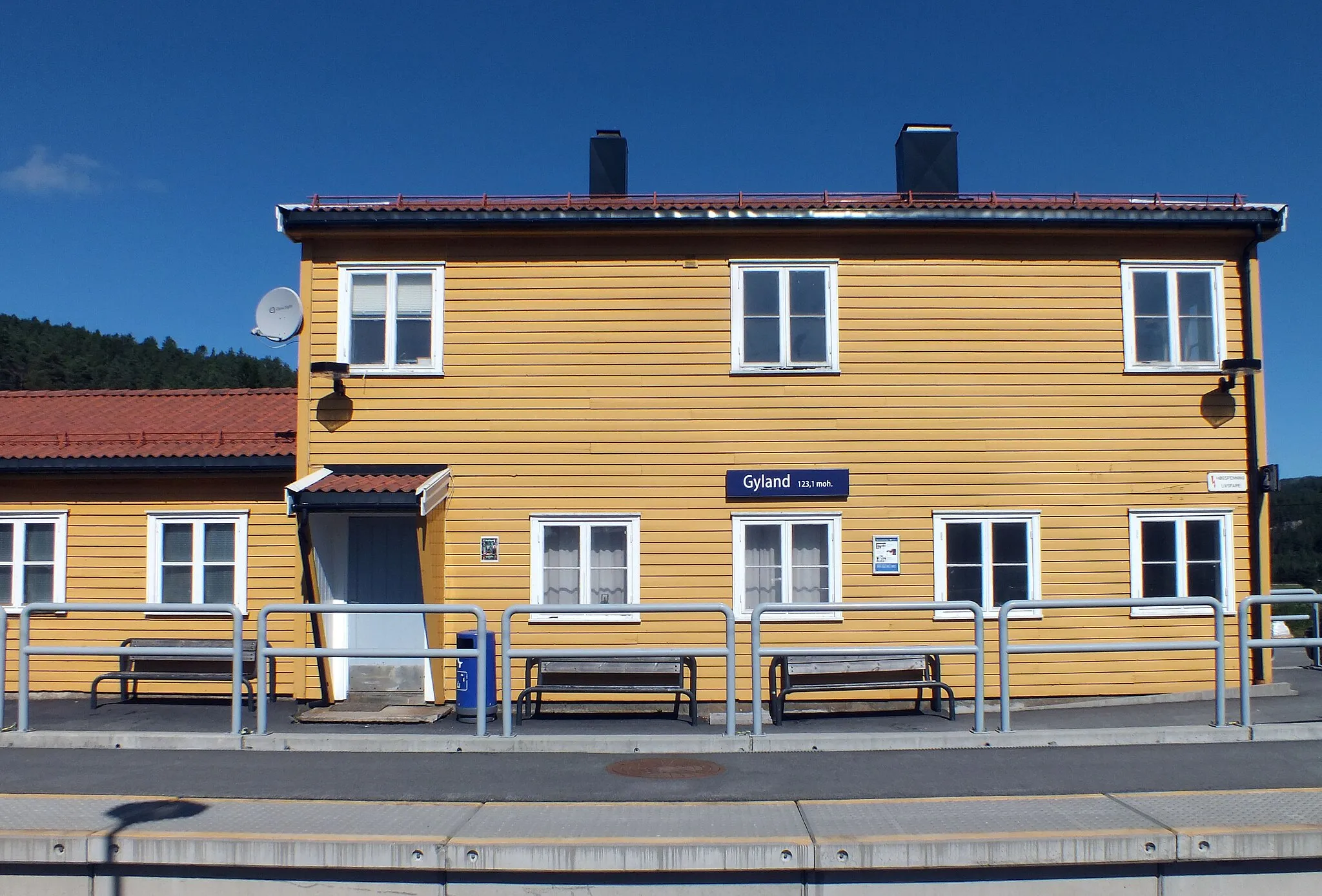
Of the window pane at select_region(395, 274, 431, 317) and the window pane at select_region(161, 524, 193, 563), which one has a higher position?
the window pane at select_region(395, 274, 431, 317)

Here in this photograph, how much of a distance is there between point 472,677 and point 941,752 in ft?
14.8

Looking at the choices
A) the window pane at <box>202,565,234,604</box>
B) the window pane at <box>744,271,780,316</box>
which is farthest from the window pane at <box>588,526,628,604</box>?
the window pane at <box>202,565,234,604</box>

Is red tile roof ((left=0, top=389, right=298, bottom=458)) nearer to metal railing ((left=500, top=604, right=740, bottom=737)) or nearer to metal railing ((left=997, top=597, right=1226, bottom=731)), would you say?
metal railing ((left=500, top=604, right=740, bottom=737))

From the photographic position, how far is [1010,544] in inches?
494

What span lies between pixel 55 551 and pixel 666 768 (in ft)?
29.6

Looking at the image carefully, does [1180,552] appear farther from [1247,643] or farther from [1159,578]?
[1247,643]

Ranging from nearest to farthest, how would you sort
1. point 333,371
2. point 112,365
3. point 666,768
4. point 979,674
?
point 666,768 → point 979,674 → point 333,371 → point 112,365

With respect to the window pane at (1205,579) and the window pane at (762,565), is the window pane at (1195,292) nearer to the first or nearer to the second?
the window pane at (1205,579)

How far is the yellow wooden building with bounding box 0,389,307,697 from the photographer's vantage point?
12867 mm

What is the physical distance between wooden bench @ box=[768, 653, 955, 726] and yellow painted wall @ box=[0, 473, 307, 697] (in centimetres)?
601

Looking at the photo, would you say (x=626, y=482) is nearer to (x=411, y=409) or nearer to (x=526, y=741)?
(x=411, y=409)

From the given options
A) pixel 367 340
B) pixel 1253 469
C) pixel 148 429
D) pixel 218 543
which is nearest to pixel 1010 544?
pixel 1253 469

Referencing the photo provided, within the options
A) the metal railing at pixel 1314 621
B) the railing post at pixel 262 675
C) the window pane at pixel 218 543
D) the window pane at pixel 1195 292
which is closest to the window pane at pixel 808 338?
the window pane at pixel 1195 292

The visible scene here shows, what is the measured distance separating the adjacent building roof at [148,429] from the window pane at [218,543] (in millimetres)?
798
